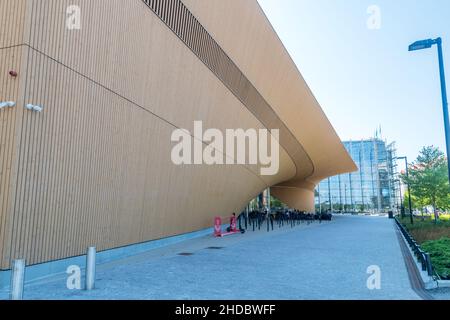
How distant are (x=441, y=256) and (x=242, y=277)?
5.97m

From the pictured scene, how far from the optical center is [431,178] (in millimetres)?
28594

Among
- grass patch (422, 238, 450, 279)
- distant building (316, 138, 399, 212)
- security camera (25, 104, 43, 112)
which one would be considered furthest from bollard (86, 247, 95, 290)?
distant building (316, 138, 399, 212)

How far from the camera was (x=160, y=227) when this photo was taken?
12609mm

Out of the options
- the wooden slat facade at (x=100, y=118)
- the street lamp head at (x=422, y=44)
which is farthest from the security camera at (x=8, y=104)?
the street lamp head at (x=422, y=44)

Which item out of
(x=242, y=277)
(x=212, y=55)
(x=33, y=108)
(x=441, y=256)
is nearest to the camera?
(x=33, y=108)

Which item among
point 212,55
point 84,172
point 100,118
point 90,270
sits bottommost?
point 90,270

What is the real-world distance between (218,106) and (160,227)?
6406 mm

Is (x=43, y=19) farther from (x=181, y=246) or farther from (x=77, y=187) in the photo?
(x=181, y=246)

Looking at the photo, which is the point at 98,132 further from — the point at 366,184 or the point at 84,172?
the point at 366,184

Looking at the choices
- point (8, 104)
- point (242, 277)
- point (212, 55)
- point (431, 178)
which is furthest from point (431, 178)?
point (8, 104)

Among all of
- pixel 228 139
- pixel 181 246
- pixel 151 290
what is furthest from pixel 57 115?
pixel 228 139

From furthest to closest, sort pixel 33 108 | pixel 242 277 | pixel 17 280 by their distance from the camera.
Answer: pixel 242 277 < pixel 33 108 < pixel 17 280

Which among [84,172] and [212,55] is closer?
[84,172]

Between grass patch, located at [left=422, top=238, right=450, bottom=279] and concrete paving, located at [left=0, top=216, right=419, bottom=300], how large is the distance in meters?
0.80
